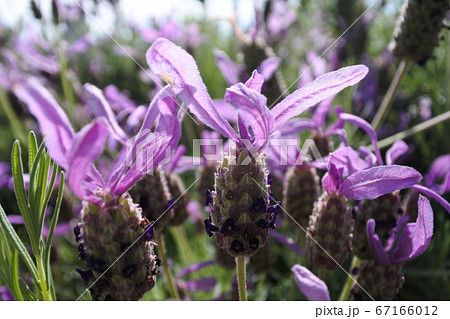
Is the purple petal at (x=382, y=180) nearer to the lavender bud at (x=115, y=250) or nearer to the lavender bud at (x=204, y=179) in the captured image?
the lavender bud at (x=115, y=250)

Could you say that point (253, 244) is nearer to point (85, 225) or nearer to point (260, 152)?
point (260, 152)

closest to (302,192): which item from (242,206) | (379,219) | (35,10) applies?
(379,219)

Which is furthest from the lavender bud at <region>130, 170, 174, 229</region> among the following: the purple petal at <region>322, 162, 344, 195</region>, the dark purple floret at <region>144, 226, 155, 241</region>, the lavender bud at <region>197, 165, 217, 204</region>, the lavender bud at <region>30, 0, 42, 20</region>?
the lavender bud at <region>30, 0, 42, 20</region>

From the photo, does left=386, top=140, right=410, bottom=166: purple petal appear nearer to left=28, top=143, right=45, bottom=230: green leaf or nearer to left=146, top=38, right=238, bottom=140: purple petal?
left=146, top=38, right=238, bottom=140: purple petal

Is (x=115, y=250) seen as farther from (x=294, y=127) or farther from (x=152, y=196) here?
(x=294, y=127)

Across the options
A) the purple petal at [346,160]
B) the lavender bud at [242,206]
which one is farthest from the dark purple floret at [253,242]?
the purple petal at [346,160]
